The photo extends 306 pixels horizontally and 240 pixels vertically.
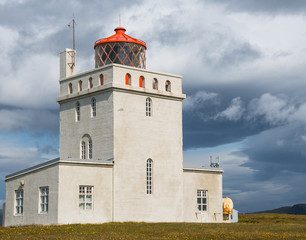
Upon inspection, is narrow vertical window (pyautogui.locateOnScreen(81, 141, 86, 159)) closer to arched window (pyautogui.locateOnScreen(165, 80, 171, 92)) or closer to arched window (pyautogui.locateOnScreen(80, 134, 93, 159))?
arched window (pyautogui.locateOnScreen(80, 134, 93, 159))

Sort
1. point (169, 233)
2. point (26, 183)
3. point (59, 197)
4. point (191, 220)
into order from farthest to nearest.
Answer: point (191, 220)
point (26, 183)
point (59, 197)
point (169, 233)

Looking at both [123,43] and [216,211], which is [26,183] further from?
[216,211]

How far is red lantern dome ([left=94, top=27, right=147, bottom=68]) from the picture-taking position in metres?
42.0

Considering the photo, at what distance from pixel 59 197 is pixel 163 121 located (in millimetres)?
10723

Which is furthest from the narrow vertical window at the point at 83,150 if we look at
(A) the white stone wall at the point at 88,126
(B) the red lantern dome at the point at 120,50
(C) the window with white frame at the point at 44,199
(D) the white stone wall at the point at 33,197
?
(B) the red lantern dome at the point at 120,50

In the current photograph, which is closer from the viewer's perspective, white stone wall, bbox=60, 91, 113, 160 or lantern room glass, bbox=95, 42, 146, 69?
white stone wall, bbox=60, 91, 113, 160

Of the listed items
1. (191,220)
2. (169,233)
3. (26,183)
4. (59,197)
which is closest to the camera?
(169,233)

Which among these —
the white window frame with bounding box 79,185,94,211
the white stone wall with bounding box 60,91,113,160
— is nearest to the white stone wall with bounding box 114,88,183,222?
the white stone wall with bounding box 60,91,113,160

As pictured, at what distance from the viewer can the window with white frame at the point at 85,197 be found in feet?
124

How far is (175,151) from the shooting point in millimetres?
43219

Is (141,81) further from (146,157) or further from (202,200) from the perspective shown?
(202,200)

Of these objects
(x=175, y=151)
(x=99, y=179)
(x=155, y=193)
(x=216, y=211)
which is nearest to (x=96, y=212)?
(x=99, y=179)

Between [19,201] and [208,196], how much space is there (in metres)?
15.6

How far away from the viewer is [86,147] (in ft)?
139
